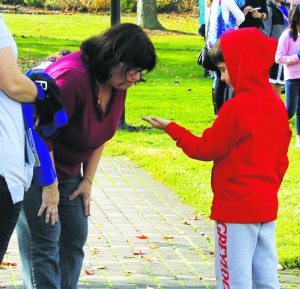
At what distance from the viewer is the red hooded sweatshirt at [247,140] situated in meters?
4.66

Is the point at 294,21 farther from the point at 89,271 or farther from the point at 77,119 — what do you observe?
the point at 77,119

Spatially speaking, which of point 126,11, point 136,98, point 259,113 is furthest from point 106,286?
Answer: point 126,11

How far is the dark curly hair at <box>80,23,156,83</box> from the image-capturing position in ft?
14.5

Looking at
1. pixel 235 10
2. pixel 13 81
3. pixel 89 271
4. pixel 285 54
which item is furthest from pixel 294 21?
pixel 13 81

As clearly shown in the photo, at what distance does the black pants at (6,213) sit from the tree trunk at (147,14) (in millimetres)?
24145

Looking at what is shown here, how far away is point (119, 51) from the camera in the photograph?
4.40 m

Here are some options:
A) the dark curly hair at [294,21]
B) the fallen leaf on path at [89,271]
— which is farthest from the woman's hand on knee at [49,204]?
the dark curly hair at [294,21]

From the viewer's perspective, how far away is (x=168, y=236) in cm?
718

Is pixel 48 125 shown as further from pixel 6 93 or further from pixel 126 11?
pixel 126 11

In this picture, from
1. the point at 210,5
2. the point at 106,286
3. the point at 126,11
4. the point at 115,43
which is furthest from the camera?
the point at 126,11

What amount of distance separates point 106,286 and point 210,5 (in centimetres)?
692

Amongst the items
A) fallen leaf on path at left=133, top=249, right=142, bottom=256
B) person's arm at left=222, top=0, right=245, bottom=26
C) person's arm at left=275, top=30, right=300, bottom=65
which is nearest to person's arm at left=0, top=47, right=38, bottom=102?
fallen leaf on path at left=133, top=249, right=142, bottom=256

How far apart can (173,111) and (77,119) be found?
8.80m

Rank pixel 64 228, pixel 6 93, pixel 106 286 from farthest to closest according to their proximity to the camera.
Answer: pixel 106 286 < pixel 64 228 < pixel 6 93
